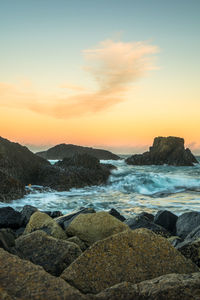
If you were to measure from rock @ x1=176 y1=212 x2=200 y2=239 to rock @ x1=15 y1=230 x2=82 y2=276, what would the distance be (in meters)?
3.04

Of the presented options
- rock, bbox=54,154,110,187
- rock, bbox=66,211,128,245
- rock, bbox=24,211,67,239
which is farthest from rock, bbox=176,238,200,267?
rock, bbox=54,154,110,187

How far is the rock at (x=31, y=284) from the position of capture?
1.84 metres

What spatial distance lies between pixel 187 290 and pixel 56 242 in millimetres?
1666

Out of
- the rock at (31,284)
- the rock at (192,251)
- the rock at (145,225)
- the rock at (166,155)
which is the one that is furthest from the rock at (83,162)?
the rock at (166,155)

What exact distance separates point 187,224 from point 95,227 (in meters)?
2.28

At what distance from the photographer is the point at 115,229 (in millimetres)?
4078

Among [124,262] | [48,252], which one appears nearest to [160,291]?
[124,262]

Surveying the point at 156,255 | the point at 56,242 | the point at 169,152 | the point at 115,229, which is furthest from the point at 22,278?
the point at 169,152

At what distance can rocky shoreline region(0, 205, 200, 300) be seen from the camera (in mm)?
1937

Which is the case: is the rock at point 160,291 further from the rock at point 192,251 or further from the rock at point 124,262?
the rock at point 192,251

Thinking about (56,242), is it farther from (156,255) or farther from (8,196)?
(8,196)

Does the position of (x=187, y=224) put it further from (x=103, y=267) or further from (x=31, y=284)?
(x=31, y=284)

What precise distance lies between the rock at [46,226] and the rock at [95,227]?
6.6 inches

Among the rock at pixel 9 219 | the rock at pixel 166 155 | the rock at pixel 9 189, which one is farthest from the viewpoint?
the rock at pixel 166 155
